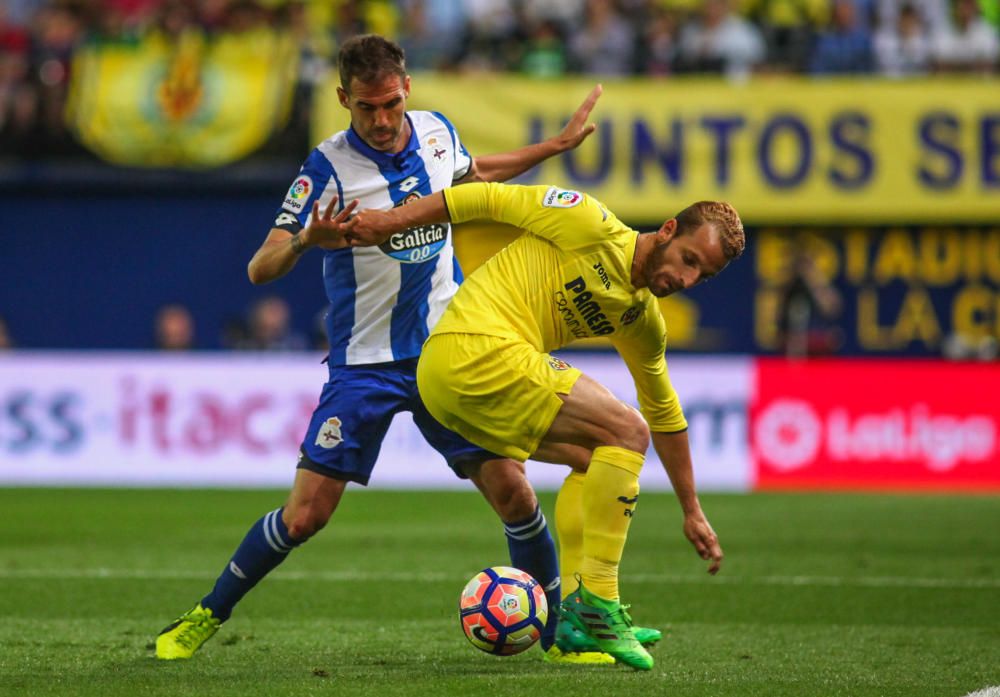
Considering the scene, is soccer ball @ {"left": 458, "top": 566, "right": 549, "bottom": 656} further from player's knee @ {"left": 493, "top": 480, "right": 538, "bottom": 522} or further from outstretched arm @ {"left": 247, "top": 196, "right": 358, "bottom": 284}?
outstretched arm @ {"left": 247, "top": 196, "right": 358, "bottom": 284}

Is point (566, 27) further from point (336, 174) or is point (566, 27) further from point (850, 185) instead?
point (336, 174)

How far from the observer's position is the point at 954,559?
9.59m

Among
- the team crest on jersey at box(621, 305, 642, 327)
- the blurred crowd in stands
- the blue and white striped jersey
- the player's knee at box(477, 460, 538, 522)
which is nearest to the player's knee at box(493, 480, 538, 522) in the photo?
the player's knee at box(477, 460, 538, 522)

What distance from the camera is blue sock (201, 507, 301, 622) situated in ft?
19.3

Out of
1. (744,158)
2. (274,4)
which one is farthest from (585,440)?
(274,4)

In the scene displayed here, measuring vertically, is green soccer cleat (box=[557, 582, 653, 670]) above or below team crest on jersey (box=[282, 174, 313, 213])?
below

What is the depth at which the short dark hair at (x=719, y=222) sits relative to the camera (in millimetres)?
5387

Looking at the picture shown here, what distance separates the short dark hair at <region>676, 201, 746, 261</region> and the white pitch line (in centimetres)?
350

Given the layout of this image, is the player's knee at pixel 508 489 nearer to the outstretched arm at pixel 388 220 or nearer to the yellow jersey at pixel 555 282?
the yellow jersey at pixel 555 282

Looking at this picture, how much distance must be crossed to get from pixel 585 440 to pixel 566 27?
1324cm

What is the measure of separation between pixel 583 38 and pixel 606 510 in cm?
1308

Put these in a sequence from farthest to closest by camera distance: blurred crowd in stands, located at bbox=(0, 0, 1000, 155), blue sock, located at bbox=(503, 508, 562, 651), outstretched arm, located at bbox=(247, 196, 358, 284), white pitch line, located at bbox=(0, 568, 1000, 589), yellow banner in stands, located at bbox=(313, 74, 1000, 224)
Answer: blurred crowd in stands, located at bbox=(0, 0, 1000, 155) < yellow banner in stands, located at bbox=(313, 74, 1000, 224) < white pitch line, located at bbox=(0, 568, 1000, 589) < blue sock, located at bbox=(503, 508, 562, 651) < outstretched arm, located at bbox=(247, 196, 358, 284)

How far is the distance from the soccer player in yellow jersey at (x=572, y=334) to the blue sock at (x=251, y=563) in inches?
30.0

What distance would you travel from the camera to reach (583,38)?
708 inches
